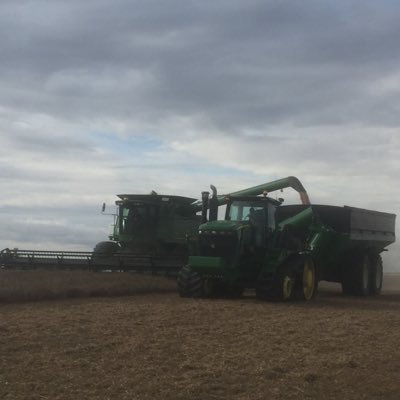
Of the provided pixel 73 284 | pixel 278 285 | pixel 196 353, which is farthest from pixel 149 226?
pixel 196 353

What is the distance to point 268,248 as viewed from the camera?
17453 mm

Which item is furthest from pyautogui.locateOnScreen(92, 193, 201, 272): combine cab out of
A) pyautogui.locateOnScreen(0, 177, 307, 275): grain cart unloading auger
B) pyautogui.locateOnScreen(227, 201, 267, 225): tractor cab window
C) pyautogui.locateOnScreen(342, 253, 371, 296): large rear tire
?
pyautogui.locateOnScreen(227, 201, 267, 225): tractor cab window

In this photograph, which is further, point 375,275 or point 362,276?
point 375,275

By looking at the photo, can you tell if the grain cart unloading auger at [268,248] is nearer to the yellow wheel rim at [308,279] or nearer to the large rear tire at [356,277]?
the yellow wheel rim at [308,279]

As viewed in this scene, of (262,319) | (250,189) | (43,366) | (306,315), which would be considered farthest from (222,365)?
(250,189)

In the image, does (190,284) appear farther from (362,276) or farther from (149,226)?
(149,226)

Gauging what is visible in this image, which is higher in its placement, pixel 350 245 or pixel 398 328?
pixel 350 245

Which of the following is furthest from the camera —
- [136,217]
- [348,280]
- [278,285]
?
[136,217]

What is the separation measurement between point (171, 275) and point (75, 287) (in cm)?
499

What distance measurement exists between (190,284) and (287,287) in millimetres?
2360

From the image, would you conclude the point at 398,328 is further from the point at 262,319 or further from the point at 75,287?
the point at 75,287

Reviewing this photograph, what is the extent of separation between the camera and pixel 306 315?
1395cm

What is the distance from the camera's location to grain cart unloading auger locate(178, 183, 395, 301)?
16844mm

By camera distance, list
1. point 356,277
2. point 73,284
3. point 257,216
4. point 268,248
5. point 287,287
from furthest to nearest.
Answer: point 356,277 < point 73,284 < point 257,216 < point 268,248 < point 287,287
